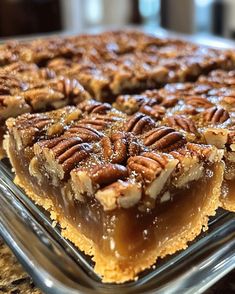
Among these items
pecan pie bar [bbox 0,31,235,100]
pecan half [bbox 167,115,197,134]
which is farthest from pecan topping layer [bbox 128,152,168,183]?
pecan pie bar [bbox 0,31,235,100]

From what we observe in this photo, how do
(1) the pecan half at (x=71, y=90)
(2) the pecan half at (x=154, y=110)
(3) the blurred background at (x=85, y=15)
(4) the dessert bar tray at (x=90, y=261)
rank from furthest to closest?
(3) the blurred background at (x=85, y=15), (1) the pecan half at (x=71, y=90), (2) the pecan half at (x=154, y=110), (4) the dessert bar tray at (x=90, y=261)

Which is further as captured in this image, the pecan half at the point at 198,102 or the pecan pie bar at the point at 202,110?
the pecan half at the point at 198,102

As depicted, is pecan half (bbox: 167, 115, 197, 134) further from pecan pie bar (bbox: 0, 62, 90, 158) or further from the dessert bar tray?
pecan pie bar (bbox: 0, 62, 90, 158)

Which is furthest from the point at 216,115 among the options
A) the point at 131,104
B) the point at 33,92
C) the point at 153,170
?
the point at 33,92

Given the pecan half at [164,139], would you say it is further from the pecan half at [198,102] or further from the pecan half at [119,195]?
the pecan half at [198,102]

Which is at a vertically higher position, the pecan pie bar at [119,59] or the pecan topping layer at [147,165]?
the pecan topping layer at [147,165]

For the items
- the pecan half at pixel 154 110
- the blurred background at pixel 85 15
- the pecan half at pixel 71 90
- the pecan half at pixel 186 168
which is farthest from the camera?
the blurred background at pixel 85 15

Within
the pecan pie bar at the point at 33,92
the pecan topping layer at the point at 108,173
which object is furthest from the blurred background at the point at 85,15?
the pecan topping layer at the point at 108,173

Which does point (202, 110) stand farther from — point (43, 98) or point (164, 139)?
point (43, 98)
